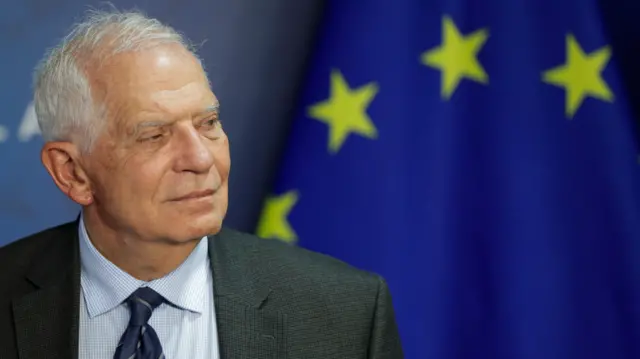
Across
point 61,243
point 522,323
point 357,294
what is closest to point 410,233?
point 522,323

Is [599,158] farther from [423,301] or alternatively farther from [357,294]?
[357,294]

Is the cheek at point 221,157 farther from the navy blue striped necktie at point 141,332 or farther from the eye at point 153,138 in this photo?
the navy blue striped necktie at point 141,332

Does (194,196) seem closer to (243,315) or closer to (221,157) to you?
(221,157)

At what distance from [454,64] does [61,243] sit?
3.24 feet

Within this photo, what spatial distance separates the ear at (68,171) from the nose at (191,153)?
→ 0.21 meters

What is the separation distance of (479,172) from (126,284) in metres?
0.94

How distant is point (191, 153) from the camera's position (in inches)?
69.9

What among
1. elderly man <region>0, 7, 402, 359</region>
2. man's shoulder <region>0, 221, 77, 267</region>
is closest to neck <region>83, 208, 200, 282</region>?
elderly man <region>0, 7, 402, 359</region>

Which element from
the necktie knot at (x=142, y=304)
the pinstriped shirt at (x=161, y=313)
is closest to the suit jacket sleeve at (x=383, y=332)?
the pinstriped shirt at (x=161, y=313)

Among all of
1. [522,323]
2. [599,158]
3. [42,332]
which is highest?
[599,158]

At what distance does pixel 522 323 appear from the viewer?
2412 mm

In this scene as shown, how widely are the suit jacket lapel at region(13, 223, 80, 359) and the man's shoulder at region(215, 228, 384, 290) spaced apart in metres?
0.30

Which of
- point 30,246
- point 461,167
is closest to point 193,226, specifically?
point 30,246

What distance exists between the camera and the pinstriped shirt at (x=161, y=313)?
185cm
